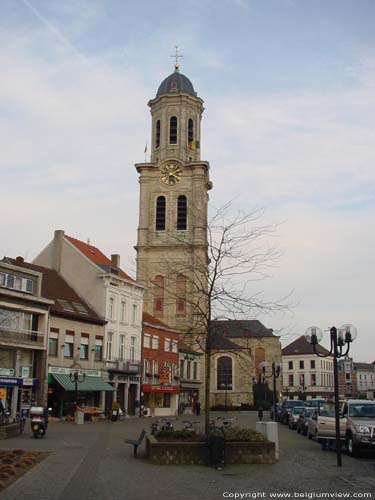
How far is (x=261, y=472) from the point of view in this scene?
14.3 meters

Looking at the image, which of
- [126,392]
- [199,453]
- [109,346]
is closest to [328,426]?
A: [199,453]

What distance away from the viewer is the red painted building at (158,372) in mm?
52844

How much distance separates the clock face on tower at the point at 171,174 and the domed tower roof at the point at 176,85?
1123 cm

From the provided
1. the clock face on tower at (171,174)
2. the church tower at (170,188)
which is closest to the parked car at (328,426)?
the church tower at (170,188)

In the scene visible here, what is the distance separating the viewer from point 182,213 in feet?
237

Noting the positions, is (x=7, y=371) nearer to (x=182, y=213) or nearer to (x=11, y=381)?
(x=11, y=381)

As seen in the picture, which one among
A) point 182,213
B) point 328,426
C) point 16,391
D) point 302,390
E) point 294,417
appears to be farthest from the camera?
point 302,390

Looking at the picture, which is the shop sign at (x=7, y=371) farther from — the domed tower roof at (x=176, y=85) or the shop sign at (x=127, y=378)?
the domed tower roof at (x=176, y=85)

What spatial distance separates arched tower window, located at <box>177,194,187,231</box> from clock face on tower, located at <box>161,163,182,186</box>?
2.19 meters

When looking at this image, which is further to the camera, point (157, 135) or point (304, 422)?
point (157, 135)

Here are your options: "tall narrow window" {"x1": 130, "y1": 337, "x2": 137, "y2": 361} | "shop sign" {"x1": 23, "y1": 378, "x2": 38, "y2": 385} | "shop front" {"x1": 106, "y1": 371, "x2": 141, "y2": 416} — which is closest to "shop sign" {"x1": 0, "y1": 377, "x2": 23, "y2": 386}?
"shop sign" {"x1": 23, "y1": 378, "x2": 38, "y2": 385}

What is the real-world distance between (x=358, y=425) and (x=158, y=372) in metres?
37.6

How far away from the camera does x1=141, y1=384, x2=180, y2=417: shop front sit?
5247 cm

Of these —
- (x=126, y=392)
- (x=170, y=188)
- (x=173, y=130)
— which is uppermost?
(x=173, y=130)
